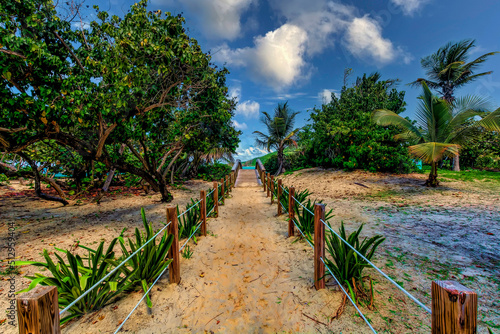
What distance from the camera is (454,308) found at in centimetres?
108

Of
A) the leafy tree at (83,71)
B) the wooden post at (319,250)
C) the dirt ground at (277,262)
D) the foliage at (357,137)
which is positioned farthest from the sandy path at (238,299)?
the foliage at (357,137)

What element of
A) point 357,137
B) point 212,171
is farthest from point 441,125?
point 212,171

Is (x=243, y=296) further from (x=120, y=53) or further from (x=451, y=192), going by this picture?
(x=451, y=192)

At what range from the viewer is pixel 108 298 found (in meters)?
→ 2.48

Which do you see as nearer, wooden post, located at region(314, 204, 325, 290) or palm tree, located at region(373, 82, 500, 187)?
wooden post, located at region(314, 204, 325, 290)

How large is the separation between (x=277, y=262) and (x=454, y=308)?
287 centimetres

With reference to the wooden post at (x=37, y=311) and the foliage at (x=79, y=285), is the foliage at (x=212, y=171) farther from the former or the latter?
the wooden post at (x=37, y=311)

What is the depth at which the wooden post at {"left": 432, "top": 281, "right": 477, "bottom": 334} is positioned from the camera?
3.44 ft

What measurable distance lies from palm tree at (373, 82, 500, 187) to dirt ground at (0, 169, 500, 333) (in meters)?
1.65

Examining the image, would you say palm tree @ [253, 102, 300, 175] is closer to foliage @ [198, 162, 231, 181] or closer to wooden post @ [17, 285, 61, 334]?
foliage @ [198, 162, 231, 181]

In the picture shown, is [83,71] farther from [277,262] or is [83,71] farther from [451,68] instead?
[451,68]

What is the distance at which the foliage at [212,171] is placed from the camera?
16.0m

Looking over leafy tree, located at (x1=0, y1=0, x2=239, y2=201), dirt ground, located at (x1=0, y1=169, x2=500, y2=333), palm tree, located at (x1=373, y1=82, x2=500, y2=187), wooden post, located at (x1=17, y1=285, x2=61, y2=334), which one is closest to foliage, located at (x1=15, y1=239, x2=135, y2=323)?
dirt ground, located at (x1=0, y1=169, x2=500, y2=333)

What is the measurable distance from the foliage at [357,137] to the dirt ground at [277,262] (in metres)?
3.93
